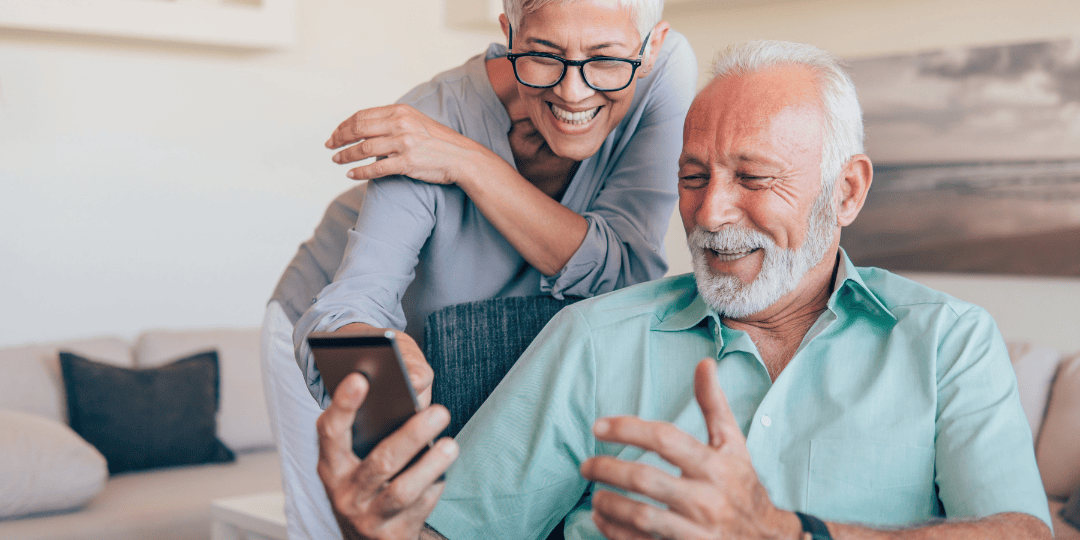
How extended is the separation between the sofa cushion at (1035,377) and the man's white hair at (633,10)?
263 centimetres

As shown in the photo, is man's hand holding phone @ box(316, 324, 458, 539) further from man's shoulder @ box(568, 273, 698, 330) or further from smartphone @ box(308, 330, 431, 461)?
man's shoulder @ box(568, 273, 698, 330)

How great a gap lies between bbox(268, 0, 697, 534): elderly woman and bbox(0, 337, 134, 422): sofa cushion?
2360 millimetres

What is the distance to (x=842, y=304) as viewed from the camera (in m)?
1.37

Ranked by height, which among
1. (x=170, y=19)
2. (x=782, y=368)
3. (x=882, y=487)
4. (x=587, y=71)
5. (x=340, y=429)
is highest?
(x=170, y=19)

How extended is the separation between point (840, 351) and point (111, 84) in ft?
11.1

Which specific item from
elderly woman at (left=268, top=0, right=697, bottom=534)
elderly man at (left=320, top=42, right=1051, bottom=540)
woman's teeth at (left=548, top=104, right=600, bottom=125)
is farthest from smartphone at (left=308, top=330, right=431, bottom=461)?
woman's teeth at (left=548, top=104, right=600, bottom=125)

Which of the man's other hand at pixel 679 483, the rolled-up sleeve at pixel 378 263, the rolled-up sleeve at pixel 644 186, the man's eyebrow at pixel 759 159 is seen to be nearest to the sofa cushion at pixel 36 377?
the rolled-up sleeve at pixel 378 263

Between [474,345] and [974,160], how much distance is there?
292cm

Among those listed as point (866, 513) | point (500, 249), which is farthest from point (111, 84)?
point (866, 513)

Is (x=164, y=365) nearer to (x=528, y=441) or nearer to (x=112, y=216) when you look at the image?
(x=112, y=216)

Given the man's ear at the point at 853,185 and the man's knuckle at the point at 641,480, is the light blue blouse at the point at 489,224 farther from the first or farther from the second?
the man's knuckle at the point at 641,480

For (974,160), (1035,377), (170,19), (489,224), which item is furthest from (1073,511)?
(170,19)

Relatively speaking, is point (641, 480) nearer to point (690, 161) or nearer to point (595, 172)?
point (690, 161)

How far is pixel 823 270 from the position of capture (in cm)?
142
